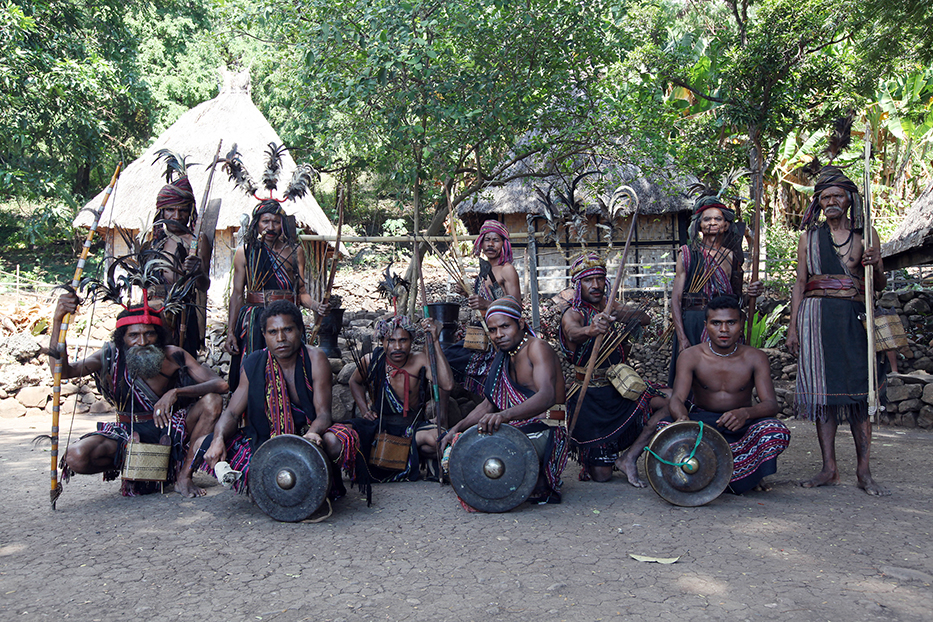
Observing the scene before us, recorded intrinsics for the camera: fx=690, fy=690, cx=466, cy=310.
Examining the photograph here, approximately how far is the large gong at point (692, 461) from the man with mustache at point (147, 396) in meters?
2.90

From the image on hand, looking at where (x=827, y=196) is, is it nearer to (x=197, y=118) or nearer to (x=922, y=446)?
(x=922, y=446)

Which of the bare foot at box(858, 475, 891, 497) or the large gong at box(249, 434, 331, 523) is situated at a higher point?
→ the large gong at box(249, 434, 331, 523)

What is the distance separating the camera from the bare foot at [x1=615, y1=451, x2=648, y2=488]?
15.5 ft

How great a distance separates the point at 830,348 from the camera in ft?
15.0

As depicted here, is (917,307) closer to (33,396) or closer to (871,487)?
(871,487)

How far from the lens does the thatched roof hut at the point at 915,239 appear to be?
283 inches

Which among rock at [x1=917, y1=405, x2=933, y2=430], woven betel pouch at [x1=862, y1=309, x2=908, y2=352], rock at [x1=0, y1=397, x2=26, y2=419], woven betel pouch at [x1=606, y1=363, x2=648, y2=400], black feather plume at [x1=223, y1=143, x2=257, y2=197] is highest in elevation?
black feather plume at [x1=223, y1=143, x2=257, y2=197]

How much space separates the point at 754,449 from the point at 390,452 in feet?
7.88

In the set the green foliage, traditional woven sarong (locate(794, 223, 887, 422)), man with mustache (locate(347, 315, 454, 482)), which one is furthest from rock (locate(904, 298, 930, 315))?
man with mustache (locate(347, 315, 454, 482))

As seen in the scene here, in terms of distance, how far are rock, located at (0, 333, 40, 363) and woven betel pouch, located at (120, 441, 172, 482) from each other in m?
6.50

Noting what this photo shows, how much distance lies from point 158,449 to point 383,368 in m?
1.63

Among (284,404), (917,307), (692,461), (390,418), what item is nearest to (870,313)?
(692,461)

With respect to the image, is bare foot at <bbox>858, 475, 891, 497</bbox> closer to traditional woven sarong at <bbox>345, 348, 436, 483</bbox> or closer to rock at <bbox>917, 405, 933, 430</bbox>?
traditional woven sarong at <bbox>345, 348, 436, 483</bbox>

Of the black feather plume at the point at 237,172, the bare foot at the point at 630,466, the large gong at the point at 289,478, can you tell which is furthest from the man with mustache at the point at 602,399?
the black feather plume at the point at 237,172
